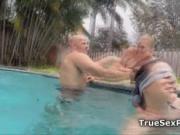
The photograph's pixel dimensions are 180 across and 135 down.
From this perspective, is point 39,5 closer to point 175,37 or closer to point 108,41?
point 108,41

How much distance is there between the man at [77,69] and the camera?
276 centimetres

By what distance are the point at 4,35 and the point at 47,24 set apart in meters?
1.49

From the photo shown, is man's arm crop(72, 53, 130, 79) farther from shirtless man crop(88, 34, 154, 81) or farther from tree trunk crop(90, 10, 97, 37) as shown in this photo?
tree trunk crop(90, 10, 97, 37)

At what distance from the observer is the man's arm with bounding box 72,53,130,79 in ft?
8.64

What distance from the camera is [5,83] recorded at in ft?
24.4

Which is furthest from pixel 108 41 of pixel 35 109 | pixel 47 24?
pixel 35 109

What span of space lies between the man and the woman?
21cm

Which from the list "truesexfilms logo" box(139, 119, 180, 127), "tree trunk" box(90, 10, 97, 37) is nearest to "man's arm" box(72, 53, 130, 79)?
"truesexfilms logo" box(139, 119, 180, 127)

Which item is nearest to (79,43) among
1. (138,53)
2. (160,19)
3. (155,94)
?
(138,53)

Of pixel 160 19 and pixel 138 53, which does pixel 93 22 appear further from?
pixel 138 53

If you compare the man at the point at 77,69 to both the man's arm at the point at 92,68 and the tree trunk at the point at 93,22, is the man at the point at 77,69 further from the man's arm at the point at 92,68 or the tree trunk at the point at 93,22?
the tree trunk at the point at 93,22

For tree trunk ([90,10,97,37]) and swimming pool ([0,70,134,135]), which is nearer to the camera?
swimming pool ([0,70,134,135])

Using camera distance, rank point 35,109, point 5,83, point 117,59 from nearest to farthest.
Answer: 1. point 117,59
2. point 35,109
3. point 5,83

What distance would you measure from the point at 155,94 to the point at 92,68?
0.57m
